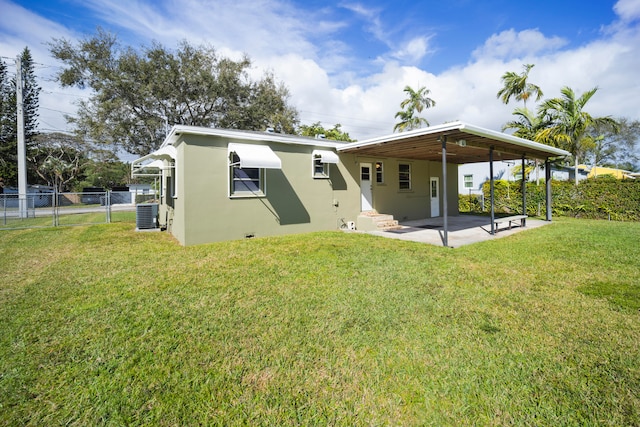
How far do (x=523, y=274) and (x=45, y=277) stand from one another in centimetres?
890

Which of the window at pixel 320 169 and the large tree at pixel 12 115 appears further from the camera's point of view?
the large tree at pixel 12 115

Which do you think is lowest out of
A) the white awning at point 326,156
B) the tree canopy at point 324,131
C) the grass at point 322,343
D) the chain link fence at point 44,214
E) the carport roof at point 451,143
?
the grass at point 322,343

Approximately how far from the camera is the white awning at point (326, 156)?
1027 cm

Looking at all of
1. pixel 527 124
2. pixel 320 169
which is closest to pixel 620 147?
pixel 527 124

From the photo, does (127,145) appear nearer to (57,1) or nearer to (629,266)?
(57,1)

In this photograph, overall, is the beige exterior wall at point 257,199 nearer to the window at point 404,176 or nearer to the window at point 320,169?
the window at point 320,169

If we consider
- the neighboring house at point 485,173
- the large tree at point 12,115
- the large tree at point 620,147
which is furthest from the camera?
the large tree at point 620,147

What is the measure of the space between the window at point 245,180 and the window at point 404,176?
7147mm

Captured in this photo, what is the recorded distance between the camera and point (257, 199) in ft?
30.7

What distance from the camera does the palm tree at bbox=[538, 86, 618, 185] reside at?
1650 centimetres

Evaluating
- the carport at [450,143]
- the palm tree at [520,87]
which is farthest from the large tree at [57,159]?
the palm tree at [520,87]

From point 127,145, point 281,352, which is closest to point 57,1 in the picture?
point 127,145

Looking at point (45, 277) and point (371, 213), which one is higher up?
point (371, 213)

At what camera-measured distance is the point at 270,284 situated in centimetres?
489
